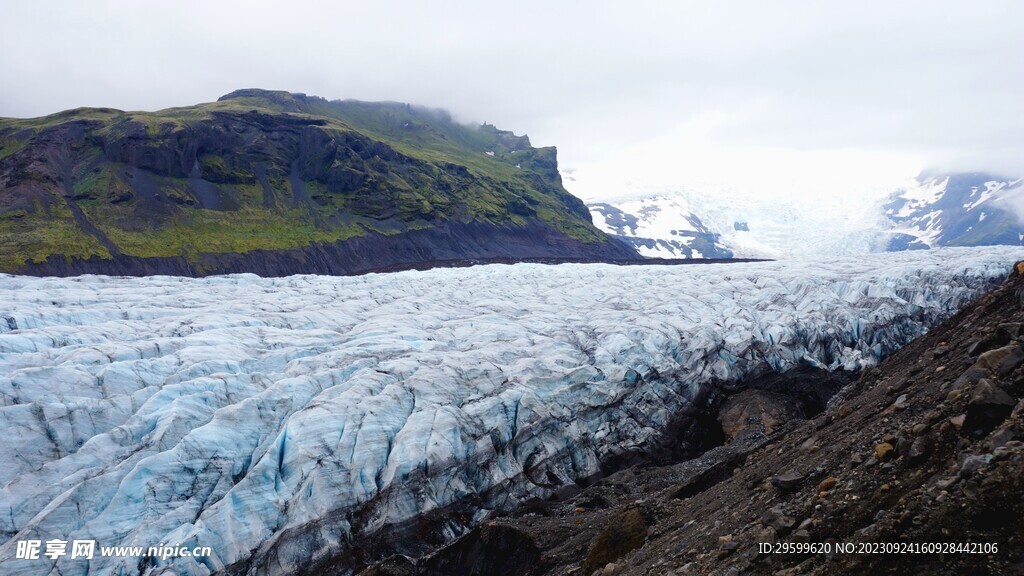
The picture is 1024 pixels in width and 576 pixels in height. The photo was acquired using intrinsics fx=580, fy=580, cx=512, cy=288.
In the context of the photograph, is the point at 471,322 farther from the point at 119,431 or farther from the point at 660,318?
the point at 119,431

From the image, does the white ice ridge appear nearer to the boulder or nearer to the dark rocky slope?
the dark rocky slope

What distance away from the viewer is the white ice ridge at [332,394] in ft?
59.7

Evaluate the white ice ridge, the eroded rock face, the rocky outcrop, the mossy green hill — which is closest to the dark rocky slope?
the white ice ridge

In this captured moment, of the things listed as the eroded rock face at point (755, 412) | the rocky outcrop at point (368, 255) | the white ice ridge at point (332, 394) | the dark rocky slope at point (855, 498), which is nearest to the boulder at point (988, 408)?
the dark rocky slope at point (855, 498)

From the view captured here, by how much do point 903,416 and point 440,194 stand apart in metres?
124

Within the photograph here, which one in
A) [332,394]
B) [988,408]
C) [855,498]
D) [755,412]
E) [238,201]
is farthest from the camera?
[238,201]

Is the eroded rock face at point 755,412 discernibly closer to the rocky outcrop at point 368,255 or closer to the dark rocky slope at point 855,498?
the dark rocky slope at point 855,498

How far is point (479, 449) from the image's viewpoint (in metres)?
22.2

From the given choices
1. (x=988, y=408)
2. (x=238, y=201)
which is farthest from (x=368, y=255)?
(x=988, y=408)

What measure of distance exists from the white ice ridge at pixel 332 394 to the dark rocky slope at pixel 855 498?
346 centimetres

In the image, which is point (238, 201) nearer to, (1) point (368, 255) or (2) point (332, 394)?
(1) point (368, 255)

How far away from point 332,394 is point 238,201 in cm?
9341

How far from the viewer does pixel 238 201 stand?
103688mm

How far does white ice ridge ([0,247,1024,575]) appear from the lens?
18.2 meters
